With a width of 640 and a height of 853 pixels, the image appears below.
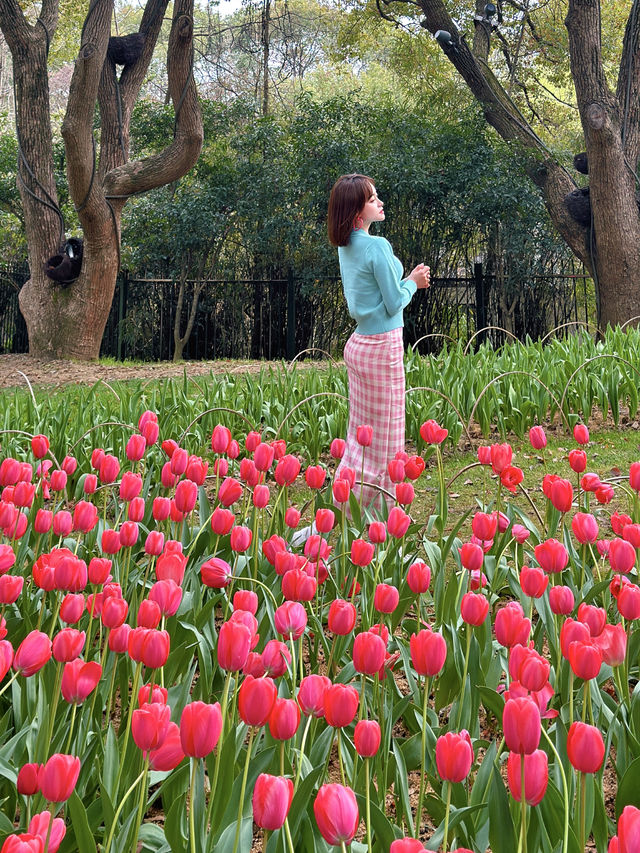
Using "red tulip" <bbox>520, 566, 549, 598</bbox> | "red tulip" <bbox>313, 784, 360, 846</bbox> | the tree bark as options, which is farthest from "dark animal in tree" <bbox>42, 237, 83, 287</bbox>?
Result: "red tulip" <bbox>313, 784, 360, 846</bbox>

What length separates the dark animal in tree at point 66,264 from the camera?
9.45m

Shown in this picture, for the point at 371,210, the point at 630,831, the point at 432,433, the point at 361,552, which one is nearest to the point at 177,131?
the point at 371,210

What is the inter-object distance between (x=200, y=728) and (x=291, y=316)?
1129cm

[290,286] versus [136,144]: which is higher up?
[136,144]

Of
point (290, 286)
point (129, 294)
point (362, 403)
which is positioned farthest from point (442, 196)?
point (362, 403)

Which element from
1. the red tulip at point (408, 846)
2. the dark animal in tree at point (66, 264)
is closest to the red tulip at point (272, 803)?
the red tulip at point (408, 846)

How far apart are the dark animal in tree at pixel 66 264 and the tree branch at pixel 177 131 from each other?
2.43ft

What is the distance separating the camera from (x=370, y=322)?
137 inches

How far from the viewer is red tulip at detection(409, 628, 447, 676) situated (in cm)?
105

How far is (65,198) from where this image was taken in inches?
594

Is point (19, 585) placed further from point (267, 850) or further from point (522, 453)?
point (522, 453)

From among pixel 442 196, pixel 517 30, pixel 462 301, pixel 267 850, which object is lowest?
pixel 267 850

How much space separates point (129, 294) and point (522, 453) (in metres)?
9.11

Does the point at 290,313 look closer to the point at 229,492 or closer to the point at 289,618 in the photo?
the point at 229,492
